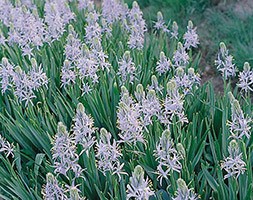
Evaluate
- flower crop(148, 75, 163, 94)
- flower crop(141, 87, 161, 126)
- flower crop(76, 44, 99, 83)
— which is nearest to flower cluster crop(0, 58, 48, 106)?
flower crop(76, 44, 99, 83)

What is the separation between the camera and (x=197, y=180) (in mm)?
2615

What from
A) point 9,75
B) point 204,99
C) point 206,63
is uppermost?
point 9,75

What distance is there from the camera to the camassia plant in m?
2.42

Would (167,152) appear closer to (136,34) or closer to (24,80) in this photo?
(24,80)

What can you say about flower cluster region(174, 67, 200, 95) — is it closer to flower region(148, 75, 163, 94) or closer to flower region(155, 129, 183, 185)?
flower region(148, 75, 163, 94)

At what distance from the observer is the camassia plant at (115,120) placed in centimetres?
242

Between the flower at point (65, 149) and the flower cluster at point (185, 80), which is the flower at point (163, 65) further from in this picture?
the flower at point (65, 149)

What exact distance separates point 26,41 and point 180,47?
1301 mm

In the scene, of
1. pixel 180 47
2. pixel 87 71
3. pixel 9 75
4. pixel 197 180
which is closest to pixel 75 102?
pixel 87 71

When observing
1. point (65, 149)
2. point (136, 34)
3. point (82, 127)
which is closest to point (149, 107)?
point (82, 127)

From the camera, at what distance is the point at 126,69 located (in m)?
3.36

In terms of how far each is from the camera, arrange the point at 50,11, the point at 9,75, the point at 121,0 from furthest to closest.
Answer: the point at 121,0 < the point at 50,11 < the point at 9,75

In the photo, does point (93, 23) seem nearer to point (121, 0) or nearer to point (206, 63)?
point (121, 0)

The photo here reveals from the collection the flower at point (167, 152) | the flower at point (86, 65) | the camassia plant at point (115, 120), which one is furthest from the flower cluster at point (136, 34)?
the flower at point (167, 152)
